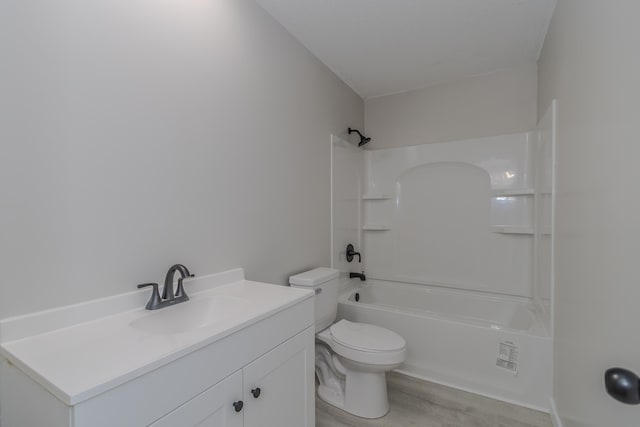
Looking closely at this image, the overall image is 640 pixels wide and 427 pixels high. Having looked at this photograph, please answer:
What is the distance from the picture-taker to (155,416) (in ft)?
2.39

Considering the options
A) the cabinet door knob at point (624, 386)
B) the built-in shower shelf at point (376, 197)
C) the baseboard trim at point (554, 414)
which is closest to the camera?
the cabinet door knob at point (624, 386)

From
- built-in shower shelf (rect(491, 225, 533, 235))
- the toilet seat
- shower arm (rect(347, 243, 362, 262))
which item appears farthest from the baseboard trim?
shower arm (rect(347, 243, 362, 262))

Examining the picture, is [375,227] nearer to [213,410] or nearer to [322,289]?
[322,289]

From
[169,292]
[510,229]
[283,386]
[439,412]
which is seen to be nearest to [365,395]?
[439,412]

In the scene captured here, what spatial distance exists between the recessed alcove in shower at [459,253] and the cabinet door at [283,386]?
1.11 metres

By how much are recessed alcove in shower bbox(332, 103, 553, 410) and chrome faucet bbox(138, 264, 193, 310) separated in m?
1.48

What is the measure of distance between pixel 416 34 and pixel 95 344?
241cm

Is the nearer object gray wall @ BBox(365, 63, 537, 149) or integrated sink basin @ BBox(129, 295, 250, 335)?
integrated sink basin @ BBox(129, 295, 250, 335)

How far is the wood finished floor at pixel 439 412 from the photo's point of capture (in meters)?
1.72

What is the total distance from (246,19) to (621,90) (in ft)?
5.67

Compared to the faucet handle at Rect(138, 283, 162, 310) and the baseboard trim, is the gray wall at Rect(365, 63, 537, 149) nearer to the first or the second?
the baseboard trim

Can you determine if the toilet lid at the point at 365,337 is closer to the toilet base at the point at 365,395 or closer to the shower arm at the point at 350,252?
the toilet base at the point at 365,395

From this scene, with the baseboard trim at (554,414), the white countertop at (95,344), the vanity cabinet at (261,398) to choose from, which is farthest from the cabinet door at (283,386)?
the baseboard trim at (554,414)

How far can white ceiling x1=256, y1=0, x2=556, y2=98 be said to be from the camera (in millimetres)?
1760
